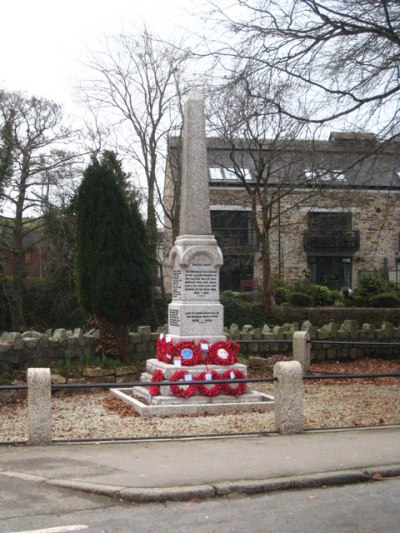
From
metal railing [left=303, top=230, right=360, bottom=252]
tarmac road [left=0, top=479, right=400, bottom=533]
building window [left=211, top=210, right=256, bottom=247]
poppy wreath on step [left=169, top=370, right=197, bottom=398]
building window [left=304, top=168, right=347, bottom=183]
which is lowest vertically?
tarmac road [left=0, top=479, right=400, bottom=533]

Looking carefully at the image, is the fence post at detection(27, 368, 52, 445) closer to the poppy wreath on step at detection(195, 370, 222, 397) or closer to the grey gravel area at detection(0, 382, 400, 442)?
the grey gravel area at detection(0, 382, 400, 442)

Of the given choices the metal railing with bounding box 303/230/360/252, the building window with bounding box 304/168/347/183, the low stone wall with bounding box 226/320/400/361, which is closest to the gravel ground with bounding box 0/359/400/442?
the low stone wall with bounding box 226/320/400/361

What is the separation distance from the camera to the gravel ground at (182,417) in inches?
396

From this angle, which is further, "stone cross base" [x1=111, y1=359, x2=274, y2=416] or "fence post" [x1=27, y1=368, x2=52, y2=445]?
"stone cross base" [x1=111, y1=359, x2=274, y2=416]

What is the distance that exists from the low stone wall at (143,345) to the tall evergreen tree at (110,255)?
0.87 m

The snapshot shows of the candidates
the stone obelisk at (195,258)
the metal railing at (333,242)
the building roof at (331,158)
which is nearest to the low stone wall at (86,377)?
the stone obelisk at (195,258)

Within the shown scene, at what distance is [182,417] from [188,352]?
1.27 meters

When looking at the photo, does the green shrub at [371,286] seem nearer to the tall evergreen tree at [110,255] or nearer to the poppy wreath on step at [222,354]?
the tall evergreen tree at [110,255]

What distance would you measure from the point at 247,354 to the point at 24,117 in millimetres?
13772

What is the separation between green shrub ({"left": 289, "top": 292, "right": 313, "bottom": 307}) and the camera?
3209 cm

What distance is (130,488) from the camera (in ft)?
20.9

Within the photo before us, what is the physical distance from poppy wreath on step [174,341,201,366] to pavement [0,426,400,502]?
10.0ft

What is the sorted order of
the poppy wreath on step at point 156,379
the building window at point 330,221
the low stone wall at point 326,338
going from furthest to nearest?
the building window at point 330,221
the low stone wall at point 326,338
the poppy wreath on step at point 156,379

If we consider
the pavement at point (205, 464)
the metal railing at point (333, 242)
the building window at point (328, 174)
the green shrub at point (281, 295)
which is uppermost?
the metal railing at point (333, 242)
